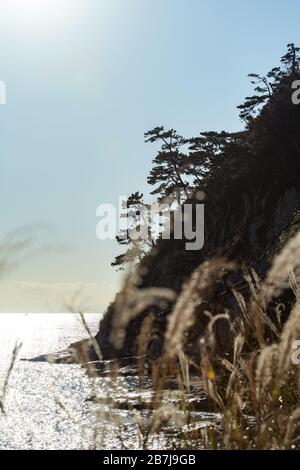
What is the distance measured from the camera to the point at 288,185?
36781 mm

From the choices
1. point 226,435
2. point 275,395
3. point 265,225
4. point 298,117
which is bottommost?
point 226,435

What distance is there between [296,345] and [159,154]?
148 ft

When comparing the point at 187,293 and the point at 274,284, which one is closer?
the point at 187,293

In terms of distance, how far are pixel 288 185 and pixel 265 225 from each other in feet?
11.7
